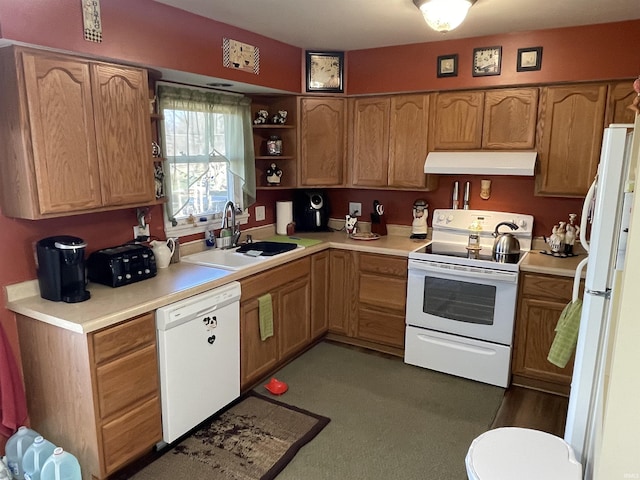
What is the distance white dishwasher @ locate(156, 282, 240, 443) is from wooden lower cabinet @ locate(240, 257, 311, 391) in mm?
132

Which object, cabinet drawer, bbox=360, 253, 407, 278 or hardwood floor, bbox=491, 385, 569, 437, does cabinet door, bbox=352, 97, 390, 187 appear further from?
hardwood floor, bbox=491, 385, 569, 437

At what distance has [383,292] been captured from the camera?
3.56 m

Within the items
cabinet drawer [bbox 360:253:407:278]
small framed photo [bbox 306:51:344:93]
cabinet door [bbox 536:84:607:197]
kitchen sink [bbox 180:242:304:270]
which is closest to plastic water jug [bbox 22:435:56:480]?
kitchen sink [bbox 180:242:304:270]

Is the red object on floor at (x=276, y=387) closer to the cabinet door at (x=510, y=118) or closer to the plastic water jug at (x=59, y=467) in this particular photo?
the plastic water jug at (x=59, y=467)

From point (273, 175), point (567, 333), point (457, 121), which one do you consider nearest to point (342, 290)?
point (273, 175)

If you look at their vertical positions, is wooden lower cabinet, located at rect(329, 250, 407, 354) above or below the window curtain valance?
below

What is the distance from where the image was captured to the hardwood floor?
274cm

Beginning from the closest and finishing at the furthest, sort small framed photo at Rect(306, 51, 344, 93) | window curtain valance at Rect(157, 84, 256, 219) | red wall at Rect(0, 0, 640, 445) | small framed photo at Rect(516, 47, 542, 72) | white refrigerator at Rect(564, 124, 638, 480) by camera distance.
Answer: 1. white refrigerator at Rect(564, 124, 638, 480)
2. red wall at Rect(0, 0, 640, 445)
3. small framed photo at Rect(516, 47, 542, 72)
4. window curtain valance at Rect(157, 84, 256, 219)
5. small framed photo at Rect(306, 51, 344, 93)

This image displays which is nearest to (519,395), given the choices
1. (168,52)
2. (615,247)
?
(615,247)

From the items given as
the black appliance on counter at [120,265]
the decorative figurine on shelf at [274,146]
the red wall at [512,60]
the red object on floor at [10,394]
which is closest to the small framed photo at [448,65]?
the red wall at [512,60]

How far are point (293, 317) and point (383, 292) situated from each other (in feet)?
2.38

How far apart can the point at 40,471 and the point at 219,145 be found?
7.51ft

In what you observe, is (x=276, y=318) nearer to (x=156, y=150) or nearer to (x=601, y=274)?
(x=156, y=150)

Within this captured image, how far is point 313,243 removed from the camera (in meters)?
3.65
